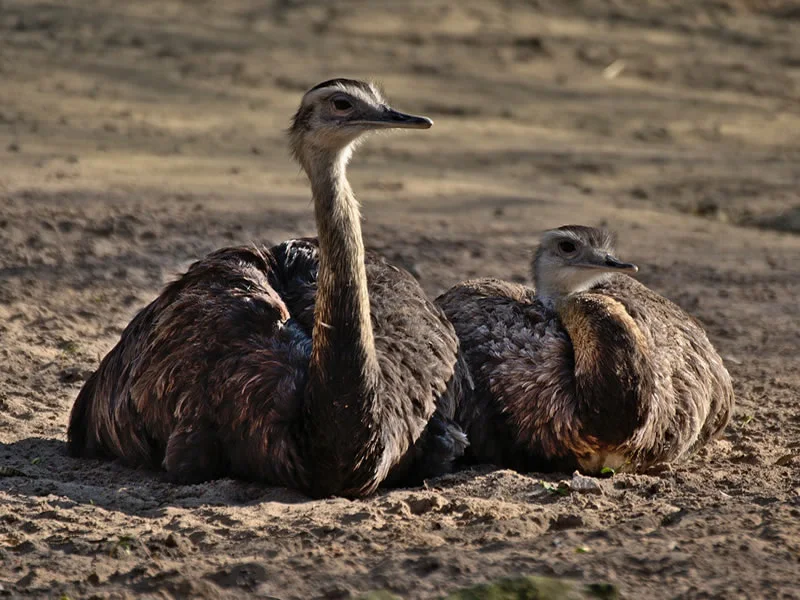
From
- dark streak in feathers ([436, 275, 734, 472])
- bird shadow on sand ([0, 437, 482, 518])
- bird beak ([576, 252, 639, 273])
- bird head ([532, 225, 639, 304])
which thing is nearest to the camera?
bird shadow on sand ([0, 437, 482, 518])

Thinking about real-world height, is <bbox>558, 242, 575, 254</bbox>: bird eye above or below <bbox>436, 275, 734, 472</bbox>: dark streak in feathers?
above

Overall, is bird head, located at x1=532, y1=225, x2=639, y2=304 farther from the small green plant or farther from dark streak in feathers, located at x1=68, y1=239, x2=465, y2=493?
the small green plant

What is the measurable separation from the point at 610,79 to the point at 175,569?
38.0 feet

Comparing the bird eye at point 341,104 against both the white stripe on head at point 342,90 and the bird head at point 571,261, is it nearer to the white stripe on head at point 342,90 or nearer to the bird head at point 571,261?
the white stripe on head at point 342,90

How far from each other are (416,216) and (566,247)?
3.29m

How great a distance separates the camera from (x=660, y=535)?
17.5ft

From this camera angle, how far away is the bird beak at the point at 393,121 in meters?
6.17

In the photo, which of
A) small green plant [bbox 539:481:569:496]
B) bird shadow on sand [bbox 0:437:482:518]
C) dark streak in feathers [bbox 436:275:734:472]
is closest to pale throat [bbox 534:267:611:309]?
dark streak in feathers [bbox 436:275:734:472]

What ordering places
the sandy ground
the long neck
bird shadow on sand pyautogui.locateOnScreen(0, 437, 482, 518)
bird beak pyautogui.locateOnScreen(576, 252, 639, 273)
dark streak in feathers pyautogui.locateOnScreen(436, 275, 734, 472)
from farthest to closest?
bird beak pyautogui.locateOnScreen(576, 252, 639, 273) → dark streak in feathers pyautogui.locateOnScreen(436, 275, 734, 472) → bird shadow on sand pyautogui.locateOnScreen(0, 437, 482, 518) → the long neck → the sandy ground

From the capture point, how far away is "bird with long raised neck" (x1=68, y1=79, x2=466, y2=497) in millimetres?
5957

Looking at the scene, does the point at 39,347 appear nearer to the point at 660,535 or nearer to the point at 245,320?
the point at 245,320

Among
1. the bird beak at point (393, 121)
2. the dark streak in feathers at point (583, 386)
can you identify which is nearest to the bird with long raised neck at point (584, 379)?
the dark streak in feathers at point (583, 386)

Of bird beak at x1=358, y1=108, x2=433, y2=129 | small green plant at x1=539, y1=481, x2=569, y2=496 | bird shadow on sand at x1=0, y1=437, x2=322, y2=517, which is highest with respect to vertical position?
bird beak at x1=358, y1=108, x2=433, y2=129

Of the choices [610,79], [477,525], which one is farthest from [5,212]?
[610,79]
